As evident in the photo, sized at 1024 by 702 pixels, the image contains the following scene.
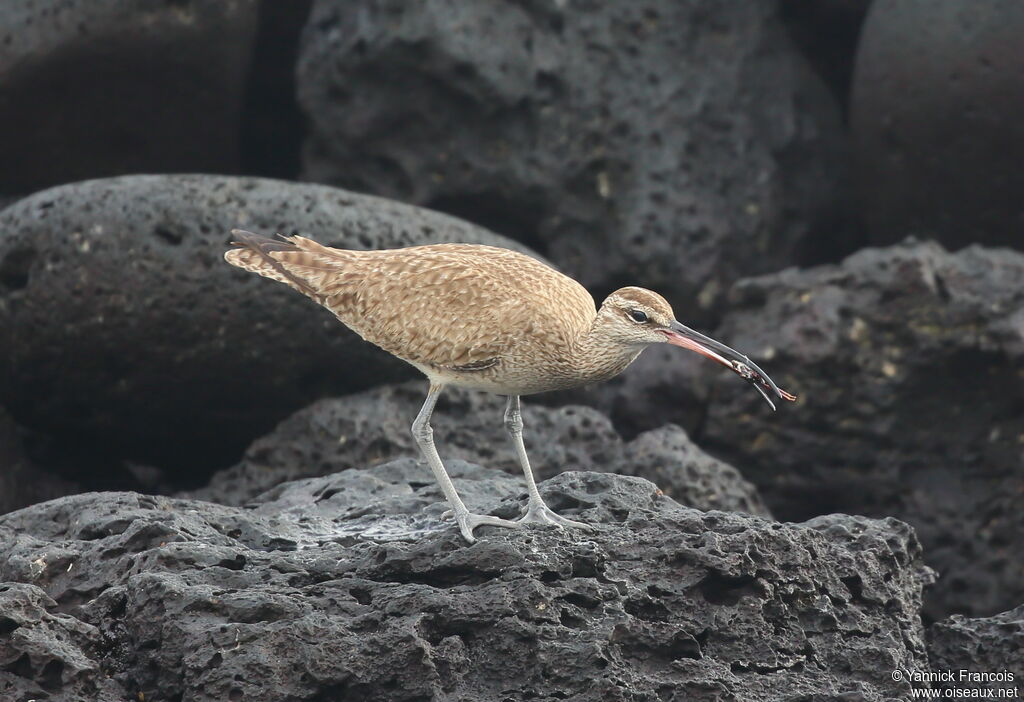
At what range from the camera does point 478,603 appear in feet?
19.2

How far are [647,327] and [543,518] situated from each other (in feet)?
3.67

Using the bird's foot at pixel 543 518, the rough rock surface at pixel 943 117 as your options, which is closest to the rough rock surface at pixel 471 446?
the bird's foot at pixel 543 518

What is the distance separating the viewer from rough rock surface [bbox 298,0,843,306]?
38.2 ft

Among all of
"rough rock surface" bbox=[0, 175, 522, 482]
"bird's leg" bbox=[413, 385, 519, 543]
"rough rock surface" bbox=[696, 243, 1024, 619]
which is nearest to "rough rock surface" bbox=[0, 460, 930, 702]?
"bird's leg" bbox=[413, 385, 519, 543]

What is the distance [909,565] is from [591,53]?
6369 mm

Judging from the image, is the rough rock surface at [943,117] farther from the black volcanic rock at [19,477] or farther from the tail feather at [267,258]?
the black volcanic rock at [19,477]

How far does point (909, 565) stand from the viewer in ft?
22.7

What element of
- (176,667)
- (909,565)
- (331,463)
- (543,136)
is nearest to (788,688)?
(909,565)

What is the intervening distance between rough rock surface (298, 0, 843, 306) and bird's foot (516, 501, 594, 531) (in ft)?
18.1

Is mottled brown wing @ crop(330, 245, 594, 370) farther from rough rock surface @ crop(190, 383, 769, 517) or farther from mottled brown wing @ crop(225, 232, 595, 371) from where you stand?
rough rock surface @ crop(190, 383, 769, 517)

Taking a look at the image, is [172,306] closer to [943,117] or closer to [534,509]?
[534,509]

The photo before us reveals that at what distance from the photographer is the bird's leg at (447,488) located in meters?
6.50

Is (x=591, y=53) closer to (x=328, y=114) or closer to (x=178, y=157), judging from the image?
(x=328, y=114)

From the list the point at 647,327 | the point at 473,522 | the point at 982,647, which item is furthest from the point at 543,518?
the point at 982,647
